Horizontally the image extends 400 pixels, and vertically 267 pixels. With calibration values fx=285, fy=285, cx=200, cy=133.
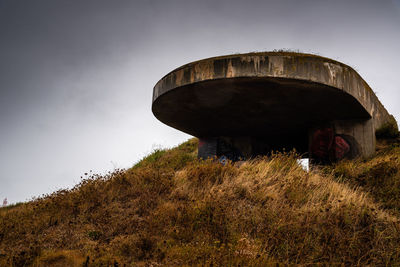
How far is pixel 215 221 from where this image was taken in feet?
12.0

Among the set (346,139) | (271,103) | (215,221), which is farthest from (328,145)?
(215,221)

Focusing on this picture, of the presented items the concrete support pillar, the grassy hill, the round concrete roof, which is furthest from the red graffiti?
the grassy hill

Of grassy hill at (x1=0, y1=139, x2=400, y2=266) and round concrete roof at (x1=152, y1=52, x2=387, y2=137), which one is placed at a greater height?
round concrete roof at (x1=152, y1=52, x2=387, y2=137)

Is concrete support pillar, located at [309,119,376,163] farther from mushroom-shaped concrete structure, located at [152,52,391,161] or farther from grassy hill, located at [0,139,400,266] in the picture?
grassy hill, located at [0,139,400,266]

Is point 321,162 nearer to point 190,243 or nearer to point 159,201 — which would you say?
point 159,201

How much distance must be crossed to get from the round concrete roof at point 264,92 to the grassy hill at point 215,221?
5.51ft

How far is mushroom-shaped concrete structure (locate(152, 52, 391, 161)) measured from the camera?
19.9 feet

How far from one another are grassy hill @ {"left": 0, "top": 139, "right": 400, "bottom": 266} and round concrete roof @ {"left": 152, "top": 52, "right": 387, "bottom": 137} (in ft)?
5.51

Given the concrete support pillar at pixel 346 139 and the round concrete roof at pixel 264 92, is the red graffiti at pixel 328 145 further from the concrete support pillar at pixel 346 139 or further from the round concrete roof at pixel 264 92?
the round concrete roof at pixel 264 92

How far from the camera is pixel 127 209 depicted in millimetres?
4633

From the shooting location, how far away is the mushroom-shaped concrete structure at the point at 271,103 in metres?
6.07

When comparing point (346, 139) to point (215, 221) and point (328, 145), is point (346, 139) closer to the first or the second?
point (328, 145)

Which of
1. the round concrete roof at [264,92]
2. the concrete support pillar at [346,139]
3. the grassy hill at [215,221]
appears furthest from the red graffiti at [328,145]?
the grassy hill at [215,221]

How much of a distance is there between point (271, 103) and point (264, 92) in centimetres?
69
